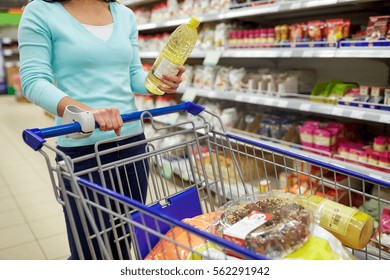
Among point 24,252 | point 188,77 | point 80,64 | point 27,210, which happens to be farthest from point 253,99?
point 27,210

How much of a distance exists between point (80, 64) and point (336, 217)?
0.96 metres

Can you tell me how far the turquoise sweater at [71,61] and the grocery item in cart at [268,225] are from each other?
0.56m

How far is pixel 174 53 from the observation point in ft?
4.17

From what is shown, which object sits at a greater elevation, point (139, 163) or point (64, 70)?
point (64, 70)

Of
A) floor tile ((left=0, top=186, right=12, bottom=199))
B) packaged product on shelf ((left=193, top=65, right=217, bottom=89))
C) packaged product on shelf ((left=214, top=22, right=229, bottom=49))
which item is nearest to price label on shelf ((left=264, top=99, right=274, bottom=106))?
packaged product on shelf ((left=214, top=22, right=229, bottom=49))

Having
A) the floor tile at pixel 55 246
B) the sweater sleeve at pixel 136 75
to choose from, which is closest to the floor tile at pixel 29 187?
the floor tile at pixel 55 246

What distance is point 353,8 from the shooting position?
2.48 m

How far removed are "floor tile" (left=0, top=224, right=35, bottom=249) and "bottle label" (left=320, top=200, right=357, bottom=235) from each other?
6.90 ft

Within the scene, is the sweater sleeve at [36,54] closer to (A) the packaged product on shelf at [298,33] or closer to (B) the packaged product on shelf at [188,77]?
(A) the packaged product on shelf at [298,33]

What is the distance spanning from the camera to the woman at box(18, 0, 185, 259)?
1231mm

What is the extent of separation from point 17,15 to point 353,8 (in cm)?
1007

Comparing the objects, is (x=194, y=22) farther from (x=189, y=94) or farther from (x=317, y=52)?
(x=189, y=94)
